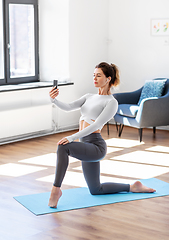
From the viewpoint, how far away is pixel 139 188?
362 cm

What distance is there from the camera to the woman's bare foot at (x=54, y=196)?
318cm

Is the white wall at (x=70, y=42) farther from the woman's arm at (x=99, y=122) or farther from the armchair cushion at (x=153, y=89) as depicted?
the woman's arm at (x=99, y=122)

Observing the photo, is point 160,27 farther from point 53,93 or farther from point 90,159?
point 90,159

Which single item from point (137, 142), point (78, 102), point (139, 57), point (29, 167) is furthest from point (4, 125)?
point (139, 57)

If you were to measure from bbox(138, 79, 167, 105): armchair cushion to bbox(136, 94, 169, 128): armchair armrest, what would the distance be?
17cm

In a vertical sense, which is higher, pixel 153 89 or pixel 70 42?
pixel 70 42

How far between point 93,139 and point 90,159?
20 cm

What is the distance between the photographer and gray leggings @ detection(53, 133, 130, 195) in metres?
3.11

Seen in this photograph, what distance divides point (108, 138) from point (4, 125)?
150 centimetres

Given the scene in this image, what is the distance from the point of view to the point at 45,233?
2787mm

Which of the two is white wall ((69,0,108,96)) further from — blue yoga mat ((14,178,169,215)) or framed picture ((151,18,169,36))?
blue yoga mat ((14,178,169,215))

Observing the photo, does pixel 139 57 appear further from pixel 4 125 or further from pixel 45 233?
pixel 45 233

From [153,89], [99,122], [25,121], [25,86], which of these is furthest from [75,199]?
[153,89]

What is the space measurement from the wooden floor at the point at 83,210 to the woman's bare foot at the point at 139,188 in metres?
0.15
